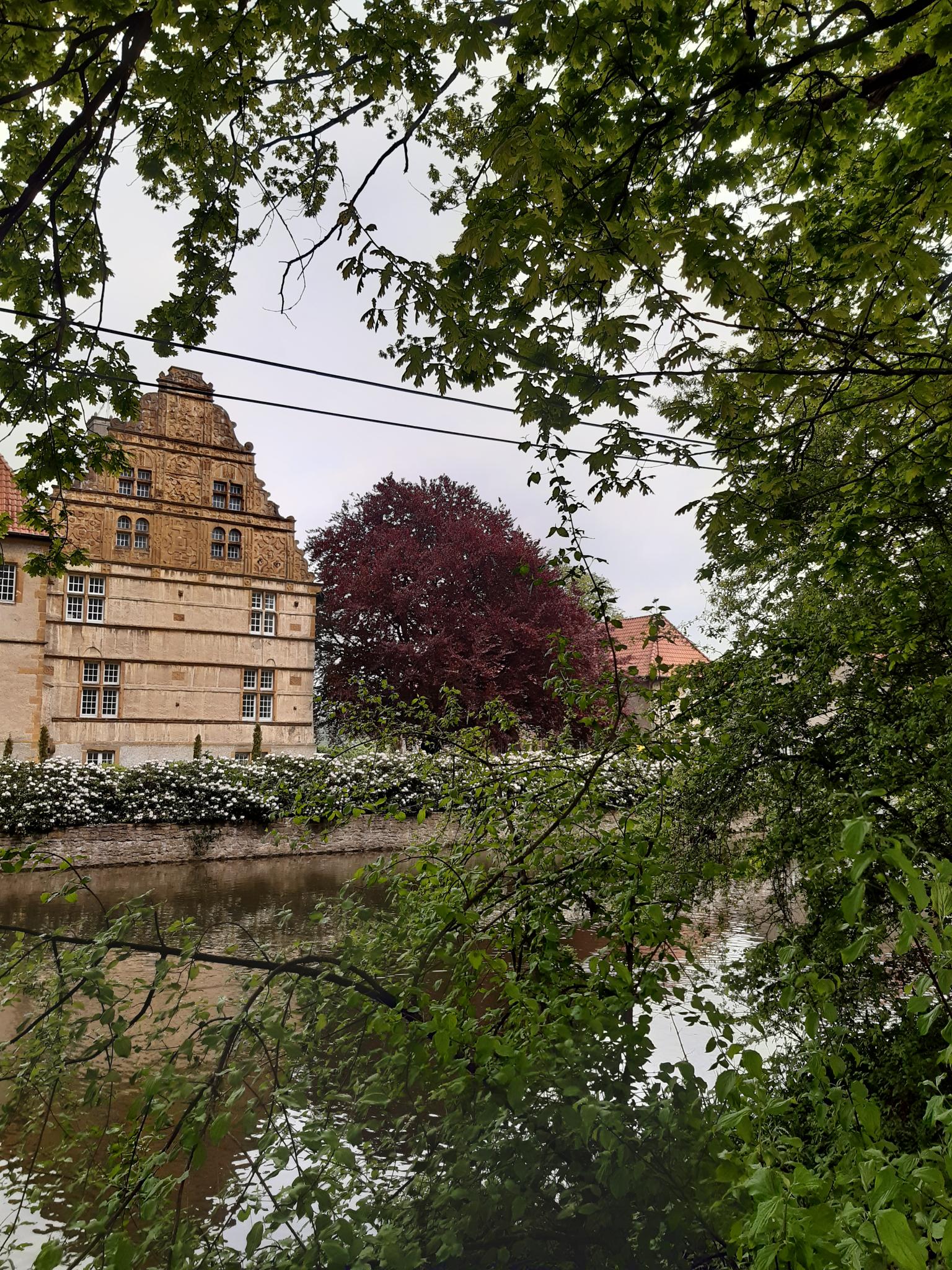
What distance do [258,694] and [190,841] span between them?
8177 mm

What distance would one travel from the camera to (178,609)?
20.5 meters

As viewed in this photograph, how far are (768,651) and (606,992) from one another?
8.51 ft

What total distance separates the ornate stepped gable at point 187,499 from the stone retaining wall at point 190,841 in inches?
356

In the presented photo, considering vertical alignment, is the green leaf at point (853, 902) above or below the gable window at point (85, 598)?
below

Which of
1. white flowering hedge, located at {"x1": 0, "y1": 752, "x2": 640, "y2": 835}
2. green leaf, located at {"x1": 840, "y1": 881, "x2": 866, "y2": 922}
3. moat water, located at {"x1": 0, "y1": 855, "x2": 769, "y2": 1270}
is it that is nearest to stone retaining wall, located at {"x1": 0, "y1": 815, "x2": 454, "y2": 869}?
white flowering hedge, located at {"x1": 0, "y1": 752, "x2": 640, "y2": 835}

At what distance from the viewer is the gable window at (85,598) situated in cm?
1916

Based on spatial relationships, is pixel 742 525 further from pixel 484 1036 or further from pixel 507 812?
pixel 484 1036

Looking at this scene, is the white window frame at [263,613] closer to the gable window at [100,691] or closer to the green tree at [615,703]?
the gable window at [100,691]

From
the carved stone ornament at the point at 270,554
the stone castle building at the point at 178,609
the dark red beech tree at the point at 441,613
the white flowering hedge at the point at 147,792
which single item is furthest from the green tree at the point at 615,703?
the carved stone ornament at the point at 270,554

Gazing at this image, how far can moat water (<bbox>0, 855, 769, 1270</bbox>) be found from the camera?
143 inches

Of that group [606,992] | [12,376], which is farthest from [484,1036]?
[12,376]

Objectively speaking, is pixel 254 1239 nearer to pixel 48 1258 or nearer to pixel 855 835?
pixel 48 1258

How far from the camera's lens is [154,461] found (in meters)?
20.6

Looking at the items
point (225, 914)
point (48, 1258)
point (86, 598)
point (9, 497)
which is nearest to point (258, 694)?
point (86, 598)
